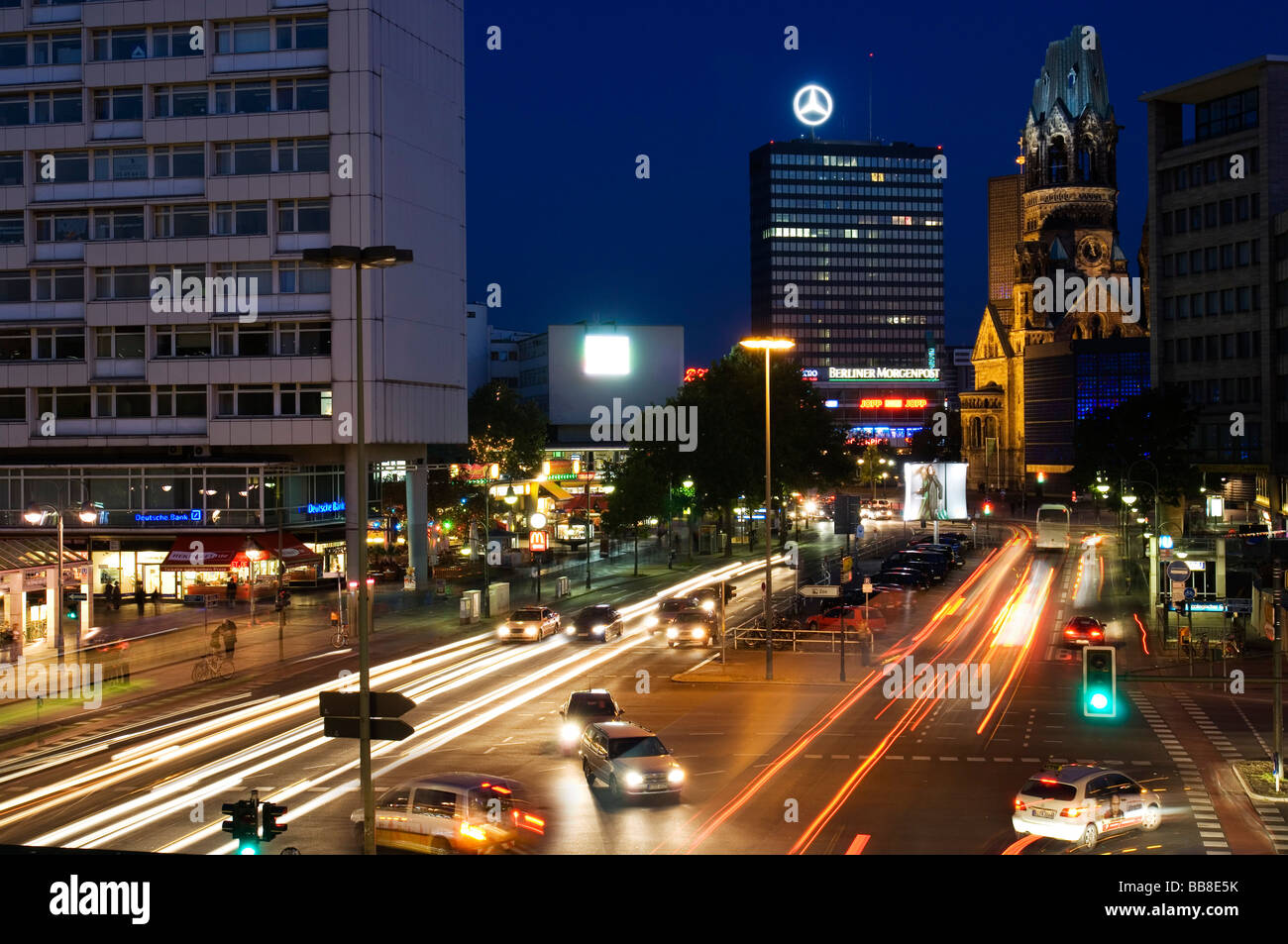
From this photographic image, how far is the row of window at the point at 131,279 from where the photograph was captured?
59.8m

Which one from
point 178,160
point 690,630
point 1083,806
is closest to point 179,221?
point 178,160

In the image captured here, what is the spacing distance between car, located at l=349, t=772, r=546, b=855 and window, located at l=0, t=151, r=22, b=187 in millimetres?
53419

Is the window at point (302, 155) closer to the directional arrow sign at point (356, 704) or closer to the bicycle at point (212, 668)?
the bicycle at point (212, 668)

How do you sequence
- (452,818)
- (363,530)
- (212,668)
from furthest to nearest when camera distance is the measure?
(212,668), (363,530), (452,818)

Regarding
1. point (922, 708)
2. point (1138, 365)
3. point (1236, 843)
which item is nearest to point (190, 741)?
point (922, 708)

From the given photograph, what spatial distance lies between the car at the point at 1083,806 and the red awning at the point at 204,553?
1740 inches

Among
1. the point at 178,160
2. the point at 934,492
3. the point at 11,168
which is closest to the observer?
the point at 178,160

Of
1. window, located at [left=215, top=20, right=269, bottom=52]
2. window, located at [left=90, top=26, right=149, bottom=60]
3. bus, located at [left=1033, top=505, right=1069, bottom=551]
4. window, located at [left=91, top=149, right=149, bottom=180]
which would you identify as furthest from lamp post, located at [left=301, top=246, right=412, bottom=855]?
bus, located at [left=1033, top=505, right=1069, bottom=551]

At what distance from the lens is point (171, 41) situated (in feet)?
196

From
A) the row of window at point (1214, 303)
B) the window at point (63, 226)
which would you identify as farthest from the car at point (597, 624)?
the row of window at point (1214, 303)

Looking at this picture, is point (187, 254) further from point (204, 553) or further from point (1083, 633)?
point (1083, 633)

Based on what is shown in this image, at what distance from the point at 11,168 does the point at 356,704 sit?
54.9 metres

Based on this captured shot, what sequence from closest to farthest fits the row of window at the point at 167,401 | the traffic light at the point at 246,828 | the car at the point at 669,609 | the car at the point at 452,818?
the traffic light at the point at 246,828 < the car at the point at 452,818 < the car at the point at 669,609 < the row of window at the point at 167,401
